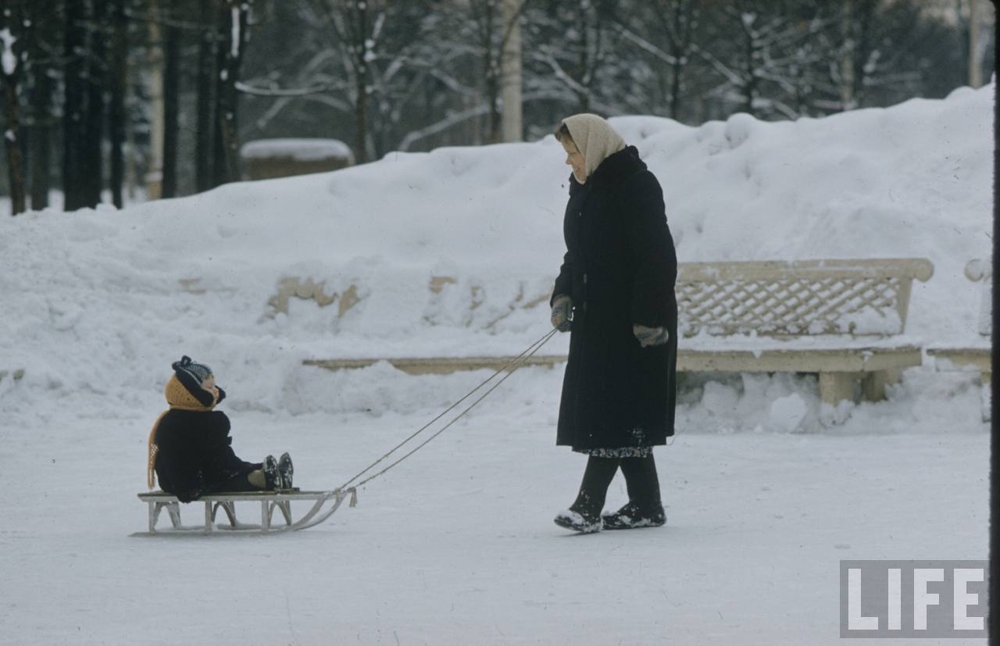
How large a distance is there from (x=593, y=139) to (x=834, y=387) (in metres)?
4.89

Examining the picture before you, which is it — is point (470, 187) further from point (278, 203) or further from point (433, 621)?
point (433, 621)

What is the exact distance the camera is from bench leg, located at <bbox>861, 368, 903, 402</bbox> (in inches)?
464

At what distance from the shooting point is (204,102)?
24891 millimetres

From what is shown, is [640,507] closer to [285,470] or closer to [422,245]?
[285,470]

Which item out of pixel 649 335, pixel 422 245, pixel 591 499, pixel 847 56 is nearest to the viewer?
pixel 649 335

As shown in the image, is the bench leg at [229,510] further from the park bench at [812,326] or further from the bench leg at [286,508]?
the park bench at [812,326]

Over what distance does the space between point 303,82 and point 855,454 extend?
3155cm

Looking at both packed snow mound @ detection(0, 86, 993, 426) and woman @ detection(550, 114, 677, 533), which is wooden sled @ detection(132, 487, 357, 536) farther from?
packed snow mound @ detection(0, 86, 993, 426)

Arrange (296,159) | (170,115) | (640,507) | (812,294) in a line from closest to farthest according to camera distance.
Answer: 1. (640,507)
2. (812,294)
3. (296,159)
4. (170,115)

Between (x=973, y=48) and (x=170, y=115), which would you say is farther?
(x=973, y=48)

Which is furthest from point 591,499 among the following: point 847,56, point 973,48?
point 973,48

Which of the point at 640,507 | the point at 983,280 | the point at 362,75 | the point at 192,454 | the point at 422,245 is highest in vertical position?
the point at 362,75

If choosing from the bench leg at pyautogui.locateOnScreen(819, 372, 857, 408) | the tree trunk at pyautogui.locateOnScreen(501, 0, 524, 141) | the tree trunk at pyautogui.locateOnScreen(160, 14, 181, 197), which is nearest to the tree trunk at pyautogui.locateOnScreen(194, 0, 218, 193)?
the tree trunk at pyautogui.locateOnScreen(160, 14, 181, 197)

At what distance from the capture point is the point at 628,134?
661 inches
